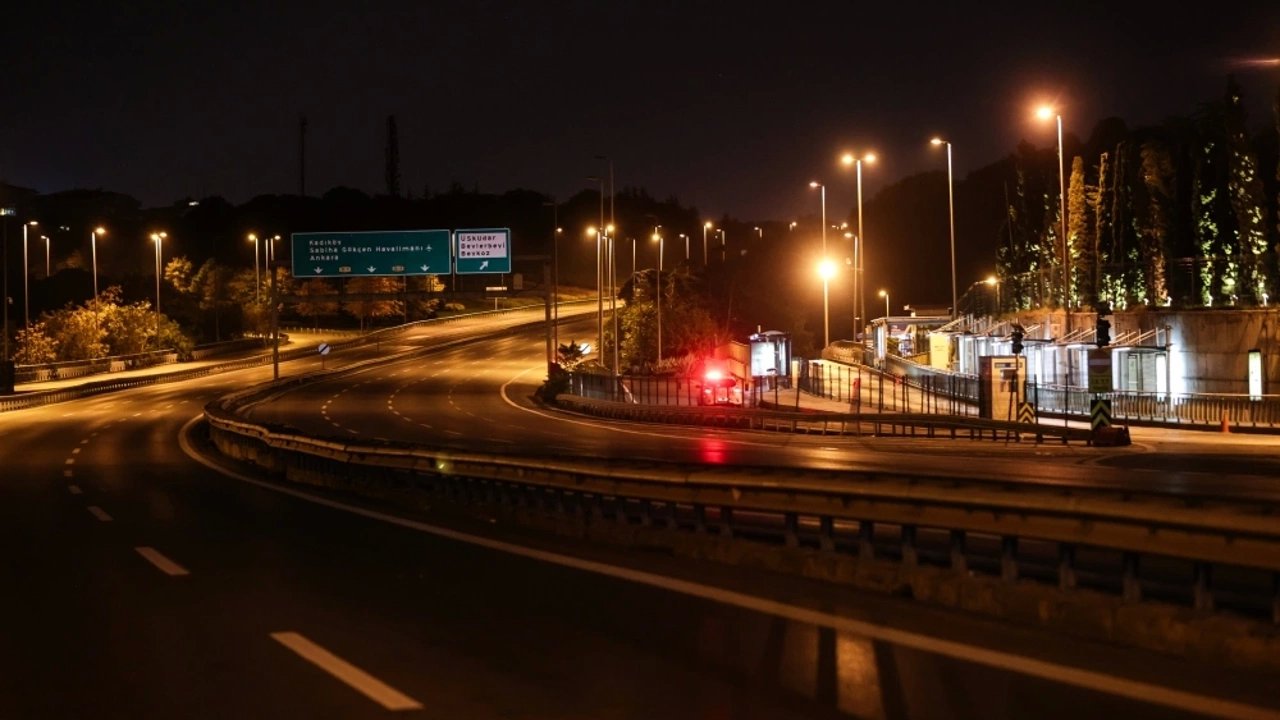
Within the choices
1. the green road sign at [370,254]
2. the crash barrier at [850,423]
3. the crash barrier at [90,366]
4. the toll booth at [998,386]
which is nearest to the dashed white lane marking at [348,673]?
the crash barrier at [850,423]

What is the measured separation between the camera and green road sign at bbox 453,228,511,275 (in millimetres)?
67688

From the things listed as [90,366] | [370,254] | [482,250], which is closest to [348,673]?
[482,250]

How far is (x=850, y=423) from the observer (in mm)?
45656

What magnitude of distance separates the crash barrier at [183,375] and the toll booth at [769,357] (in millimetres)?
36538

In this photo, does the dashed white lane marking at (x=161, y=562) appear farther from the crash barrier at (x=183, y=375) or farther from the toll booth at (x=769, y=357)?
the crash barrier at (x=183, y=375)

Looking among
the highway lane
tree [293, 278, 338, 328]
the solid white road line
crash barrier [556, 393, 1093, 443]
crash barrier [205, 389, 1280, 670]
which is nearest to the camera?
the solid white road line

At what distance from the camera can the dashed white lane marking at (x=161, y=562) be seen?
45.6 ft

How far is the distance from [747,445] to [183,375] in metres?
60.1

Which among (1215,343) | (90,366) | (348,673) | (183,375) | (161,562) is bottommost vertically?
(161,562)

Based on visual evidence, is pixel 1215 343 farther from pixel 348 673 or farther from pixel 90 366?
pixel 90 366

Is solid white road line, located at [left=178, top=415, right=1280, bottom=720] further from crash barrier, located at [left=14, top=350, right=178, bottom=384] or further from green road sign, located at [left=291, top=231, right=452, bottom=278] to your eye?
crash barrier, located at [left=14, top=350, right=178, bottom=384]

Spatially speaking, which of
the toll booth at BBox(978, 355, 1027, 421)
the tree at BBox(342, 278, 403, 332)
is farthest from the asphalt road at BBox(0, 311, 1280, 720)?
the tree at BBox(342, 278, 403, 332)

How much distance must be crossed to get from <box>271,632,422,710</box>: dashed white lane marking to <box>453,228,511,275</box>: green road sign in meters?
58.0

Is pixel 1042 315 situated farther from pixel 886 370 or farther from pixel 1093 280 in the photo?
pixel 886 370
